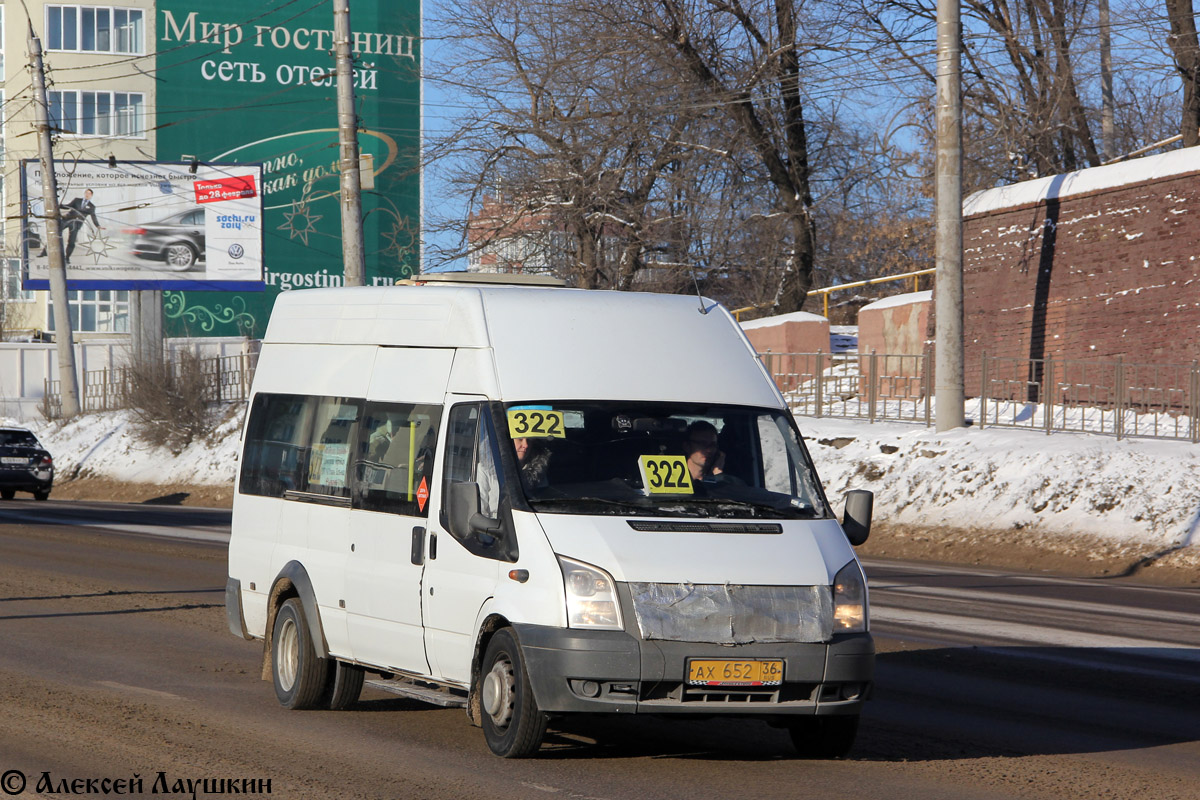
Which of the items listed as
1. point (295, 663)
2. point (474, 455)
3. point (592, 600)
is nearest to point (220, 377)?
point (295, 663)

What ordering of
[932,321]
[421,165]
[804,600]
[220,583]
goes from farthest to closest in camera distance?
[421,165] → [932,321] → [220,583] → [804,600]

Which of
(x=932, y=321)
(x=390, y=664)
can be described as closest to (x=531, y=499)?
(x=390, y=664)

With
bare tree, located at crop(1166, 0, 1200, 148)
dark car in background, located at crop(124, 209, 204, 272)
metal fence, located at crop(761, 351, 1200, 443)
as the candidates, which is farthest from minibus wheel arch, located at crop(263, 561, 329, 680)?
dark car in background, located at crop(124, 209, 204, 272)

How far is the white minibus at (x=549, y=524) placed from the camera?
22.6 ft

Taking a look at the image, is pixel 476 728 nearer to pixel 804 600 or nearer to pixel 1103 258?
pixel 804 600

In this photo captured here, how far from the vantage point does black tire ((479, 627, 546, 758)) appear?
7.08m

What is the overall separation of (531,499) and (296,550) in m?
2.36

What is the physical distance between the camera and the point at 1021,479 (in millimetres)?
21266

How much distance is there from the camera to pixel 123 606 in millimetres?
13797

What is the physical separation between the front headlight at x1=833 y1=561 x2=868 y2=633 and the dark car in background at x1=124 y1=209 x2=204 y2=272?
4657cm

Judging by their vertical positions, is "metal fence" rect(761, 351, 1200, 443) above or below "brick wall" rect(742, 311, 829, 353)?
below

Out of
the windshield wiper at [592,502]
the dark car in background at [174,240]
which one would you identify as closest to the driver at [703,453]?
the windshield wiper at [592,502]

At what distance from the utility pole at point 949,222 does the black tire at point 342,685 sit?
1563 centimetres

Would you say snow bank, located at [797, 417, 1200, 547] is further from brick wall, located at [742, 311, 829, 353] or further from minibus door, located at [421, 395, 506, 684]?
minibus door, located at [421, 395, 506, 684]
